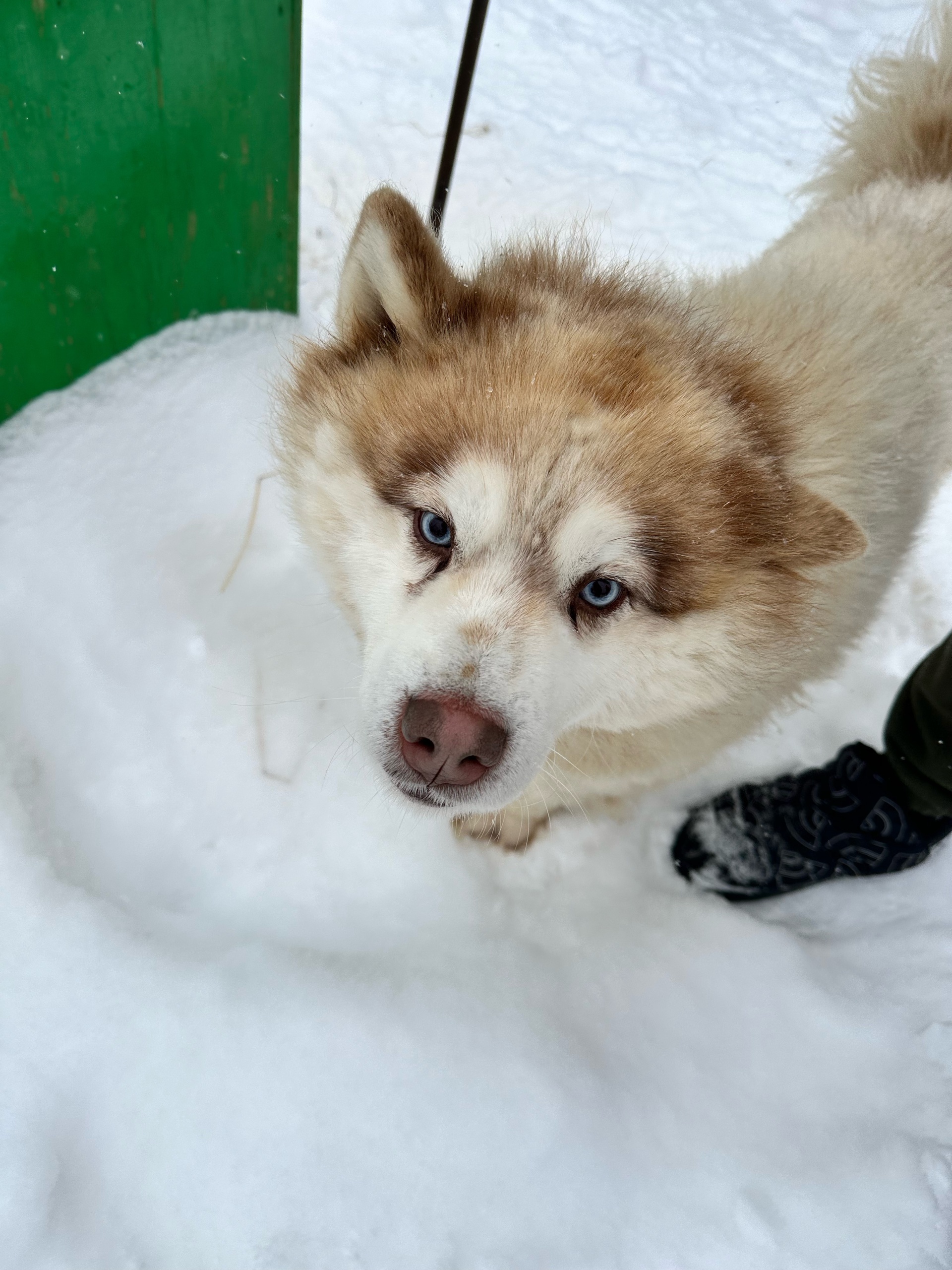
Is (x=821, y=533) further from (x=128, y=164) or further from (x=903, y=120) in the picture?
(x=128, y=164)

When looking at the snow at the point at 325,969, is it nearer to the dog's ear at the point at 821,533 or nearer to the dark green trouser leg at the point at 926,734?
the dark green trouser leg at the point at 926,734

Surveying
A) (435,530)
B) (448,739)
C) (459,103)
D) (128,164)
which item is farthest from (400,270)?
(459,103)

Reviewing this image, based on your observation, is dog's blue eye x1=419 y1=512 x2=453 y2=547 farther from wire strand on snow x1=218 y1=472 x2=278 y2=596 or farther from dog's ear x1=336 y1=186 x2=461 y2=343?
wire strand on snow x1=218 y1=472 x2=278 y2=596

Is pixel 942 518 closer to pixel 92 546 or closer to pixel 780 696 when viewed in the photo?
pixel 780 696

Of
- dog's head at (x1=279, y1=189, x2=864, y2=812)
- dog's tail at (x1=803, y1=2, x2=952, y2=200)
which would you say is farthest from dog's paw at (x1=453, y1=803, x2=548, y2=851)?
dog's tail at (x1=803, y1=2, x2=952, y2=200)

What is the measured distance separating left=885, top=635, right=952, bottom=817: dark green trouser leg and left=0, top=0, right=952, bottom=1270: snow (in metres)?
0.49

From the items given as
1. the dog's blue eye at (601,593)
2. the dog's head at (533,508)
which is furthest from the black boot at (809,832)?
the dog's blue eye at (601,593)

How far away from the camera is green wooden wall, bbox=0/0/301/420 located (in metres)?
1.86

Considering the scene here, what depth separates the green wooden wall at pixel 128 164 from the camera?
73.3 inches

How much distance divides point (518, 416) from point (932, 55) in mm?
2376

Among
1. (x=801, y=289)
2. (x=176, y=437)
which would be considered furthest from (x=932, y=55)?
(x=176, y=437)

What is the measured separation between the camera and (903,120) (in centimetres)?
235

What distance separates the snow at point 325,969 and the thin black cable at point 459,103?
2.82ft

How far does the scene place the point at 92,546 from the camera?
7.34ft
